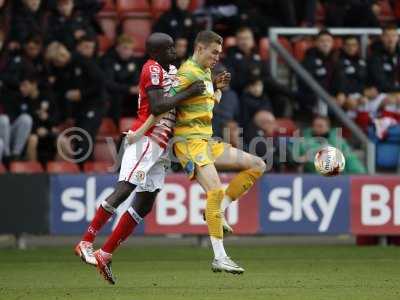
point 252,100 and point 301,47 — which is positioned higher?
point 301,47

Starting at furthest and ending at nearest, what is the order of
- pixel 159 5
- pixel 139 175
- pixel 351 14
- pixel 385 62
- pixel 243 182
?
pixel 351 14 → pixel 159 5 → pixel 385 62 → pixel 243 182 → pixel 139 175

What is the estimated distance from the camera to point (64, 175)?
15.9 meters

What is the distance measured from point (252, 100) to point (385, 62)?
269 centimetres

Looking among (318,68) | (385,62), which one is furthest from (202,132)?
(385,62)

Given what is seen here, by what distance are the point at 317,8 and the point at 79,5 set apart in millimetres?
4310

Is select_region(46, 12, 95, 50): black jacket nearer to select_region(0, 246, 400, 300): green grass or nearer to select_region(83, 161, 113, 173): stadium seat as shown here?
select_region(83, 161, 113, 173): stadium seat

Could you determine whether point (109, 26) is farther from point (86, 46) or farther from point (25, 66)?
point (25, 66)

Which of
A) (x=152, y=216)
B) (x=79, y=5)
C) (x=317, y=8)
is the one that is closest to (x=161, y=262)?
(x=152, y=216)

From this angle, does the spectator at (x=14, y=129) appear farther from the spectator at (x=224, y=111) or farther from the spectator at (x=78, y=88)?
the spectator at (x=224, y=111)

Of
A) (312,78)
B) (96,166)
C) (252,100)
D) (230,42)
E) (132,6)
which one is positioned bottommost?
(96,166)

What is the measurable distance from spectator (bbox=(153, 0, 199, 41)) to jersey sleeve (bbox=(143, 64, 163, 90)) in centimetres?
757

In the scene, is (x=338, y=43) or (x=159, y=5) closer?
(x=159, y=5)

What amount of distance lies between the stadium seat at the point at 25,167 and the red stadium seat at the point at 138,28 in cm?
328

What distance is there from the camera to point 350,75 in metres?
18.8
